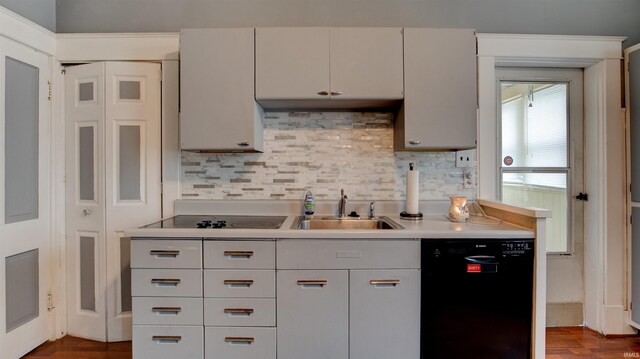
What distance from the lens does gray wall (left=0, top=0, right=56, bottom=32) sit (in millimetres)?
2000

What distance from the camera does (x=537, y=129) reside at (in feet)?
7.89

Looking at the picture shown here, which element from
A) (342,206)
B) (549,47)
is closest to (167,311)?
(342,206)

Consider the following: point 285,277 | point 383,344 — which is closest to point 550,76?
point 383,344

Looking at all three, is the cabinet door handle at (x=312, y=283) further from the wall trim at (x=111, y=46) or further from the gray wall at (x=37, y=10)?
the gray wall at (x=37, y=10)

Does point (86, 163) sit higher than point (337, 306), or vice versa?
point (86, 163)

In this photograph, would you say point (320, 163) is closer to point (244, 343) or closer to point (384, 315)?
point (384, 315)

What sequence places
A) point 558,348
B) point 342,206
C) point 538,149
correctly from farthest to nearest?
point 538,149 < point 342,206 < point 558,348

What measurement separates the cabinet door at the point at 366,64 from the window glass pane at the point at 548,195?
51.3 inches

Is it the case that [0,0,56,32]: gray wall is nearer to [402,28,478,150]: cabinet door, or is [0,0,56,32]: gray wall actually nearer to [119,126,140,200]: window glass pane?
[119,126,140,200]: window glass pane

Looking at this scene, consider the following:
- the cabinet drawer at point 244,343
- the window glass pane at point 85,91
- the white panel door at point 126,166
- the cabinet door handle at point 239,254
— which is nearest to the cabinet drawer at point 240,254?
the cabinet door handle at point 239,254

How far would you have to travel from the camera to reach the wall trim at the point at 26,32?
1867 millimetres

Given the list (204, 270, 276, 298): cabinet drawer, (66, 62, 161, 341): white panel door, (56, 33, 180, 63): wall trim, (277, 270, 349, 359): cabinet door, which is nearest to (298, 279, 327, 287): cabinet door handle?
(277, 270, 349, 359): cabinet door

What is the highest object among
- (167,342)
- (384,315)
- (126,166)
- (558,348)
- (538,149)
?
(538,149)

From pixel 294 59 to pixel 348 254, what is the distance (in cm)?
126
